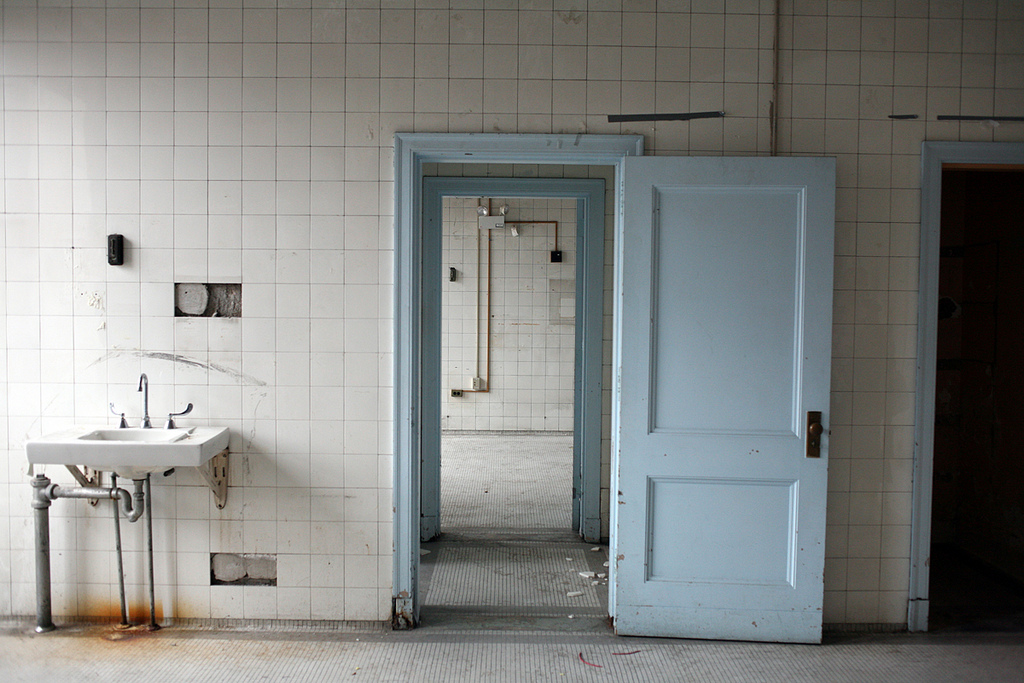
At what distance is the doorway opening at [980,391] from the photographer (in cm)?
324

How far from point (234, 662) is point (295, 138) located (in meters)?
2.01

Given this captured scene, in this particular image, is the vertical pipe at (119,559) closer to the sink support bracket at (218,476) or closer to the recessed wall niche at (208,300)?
the sink support bracket at (218,476)

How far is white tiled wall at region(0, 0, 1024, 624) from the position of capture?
2441 mm

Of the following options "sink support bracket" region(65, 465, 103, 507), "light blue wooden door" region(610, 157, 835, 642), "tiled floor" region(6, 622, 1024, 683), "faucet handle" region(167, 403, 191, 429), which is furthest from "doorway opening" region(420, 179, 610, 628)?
"sink support bracket" region(65, 465, 103, 507)

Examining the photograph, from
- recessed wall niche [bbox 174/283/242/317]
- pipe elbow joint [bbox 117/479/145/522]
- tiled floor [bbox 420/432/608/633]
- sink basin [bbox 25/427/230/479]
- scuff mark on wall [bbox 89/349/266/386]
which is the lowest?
tiled floor [bbox 420/432/608/633]

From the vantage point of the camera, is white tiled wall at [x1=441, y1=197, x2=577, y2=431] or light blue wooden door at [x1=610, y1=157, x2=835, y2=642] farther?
white tiled wall at [x1=441, y1=197, x2=577, y2=431]

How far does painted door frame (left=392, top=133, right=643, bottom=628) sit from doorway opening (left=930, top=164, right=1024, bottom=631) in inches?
91.1

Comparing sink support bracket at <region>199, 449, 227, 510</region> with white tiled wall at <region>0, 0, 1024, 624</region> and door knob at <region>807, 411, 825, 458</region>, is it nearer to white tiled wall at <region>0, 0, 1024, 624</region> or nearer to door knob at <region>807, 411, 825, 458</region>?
white tiled wall at <region>0, 0, 1024, 624</region>

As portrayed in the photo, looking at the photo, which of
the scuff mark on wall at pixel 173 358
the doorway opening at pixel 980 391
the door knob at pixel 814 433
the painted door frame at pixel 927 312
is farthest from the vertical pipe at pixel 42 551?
the doorway opening at pixel 980 391

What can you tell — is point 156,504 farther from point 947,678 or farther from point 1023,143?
point 1023,143

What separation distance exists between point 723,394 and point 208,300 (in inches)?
82.4

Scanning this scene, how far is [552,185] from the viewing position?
3623mm

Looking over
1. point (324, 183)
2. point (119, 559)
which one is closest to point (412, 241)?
point (324, 183)

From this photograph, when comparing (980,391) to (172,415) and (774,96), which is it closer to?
(774,96)
